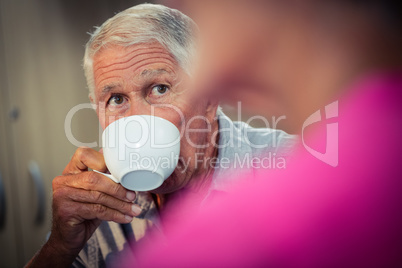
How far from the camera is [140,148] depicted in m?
0.50

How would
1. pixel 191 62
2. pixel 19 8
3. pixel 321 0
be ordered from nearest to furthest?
pixel 321 0 → pixel 191 62 → pixel 19 8

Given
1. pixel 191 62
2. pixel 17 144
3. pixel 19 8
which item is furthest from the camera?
pixel 17 144

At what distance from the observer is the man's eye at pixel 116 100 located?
0.66m

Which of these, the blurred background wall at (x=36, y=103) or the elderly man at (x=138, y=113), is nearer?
the elderly man at (x=138, y=113)

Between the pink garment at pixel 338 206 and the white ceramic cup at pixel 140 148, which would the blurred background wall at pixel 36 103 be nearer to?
the white ceramic cup at pixel 140 148

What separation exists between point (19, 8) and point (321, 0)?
74 cm

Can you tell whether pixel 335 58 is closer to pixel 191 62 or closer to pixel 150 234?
pixel 191 62

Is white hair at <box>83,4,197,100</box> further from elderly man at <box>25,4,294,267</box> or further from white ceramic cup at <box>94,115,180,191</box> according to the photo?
white ceramic cup at <box>94,115,180,191</box>

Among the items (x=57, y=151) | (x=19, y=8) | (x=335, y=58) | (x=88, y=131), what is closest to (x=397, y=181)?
(x=335, y=58)

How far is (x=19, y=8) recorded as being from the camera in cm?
87

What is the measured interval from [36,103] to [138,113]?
1.48 ft

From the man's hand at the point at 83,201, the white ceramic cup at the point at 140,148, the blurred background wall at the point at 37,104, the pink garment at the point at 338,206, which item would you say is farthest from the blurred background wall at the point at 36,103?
the pink garment at the point at 338,206

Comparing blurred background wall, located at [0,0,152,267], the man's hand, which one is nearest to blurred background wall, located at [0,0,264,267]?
blurred background wall, located at [0,0,152,267]

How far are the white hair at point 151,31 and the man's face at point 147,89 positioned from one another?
0.02m
